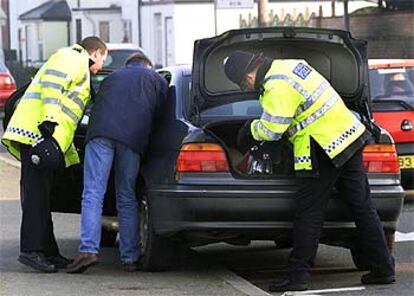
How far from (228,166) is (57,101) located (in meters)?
1.30

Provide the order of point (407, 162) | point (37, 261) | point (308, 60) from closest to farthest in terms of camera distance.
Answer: point (37, 261)
point (308, 60)
point (407, 162)

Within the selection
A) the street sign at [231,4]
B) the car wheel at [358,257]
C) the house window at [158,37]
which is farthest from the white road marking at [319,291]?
the house window at [158,37]

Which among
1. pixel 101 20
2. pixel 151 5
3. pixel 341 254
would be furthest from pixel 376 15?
pixel 341 254

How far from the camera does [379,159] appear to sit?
26.0ft

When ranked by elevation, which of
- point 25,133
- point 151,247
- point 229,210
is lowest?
point 151,247

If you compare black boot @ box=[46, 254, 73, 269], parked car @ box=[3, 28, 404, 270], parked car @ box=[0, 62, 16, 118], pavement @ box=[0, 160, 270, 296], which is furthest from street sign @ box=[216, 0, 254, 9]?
black boot @ box=[46, 254, 73, 269]

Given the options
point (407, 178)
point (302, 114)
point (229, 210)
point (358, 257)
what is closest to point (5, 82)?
point (407, 178)

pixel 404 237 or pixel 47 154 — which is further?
pixel 404 237

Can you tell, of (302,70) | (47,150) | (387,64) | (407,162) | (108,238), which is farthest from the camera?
(387,64)

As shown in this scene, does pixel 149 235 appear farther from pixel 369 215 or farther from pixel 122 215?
pixel 369 215

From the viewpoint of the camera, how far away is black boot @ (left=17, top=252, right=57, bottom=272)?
8.20m

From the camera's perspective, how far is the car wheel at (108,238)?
9.64 metres

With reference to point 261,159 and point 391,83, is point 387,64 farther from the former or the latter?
point 261,159

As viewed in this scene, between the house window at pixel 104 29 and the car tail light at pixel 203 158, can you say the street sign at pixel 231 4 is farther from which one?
the house window at pixel 104 29
